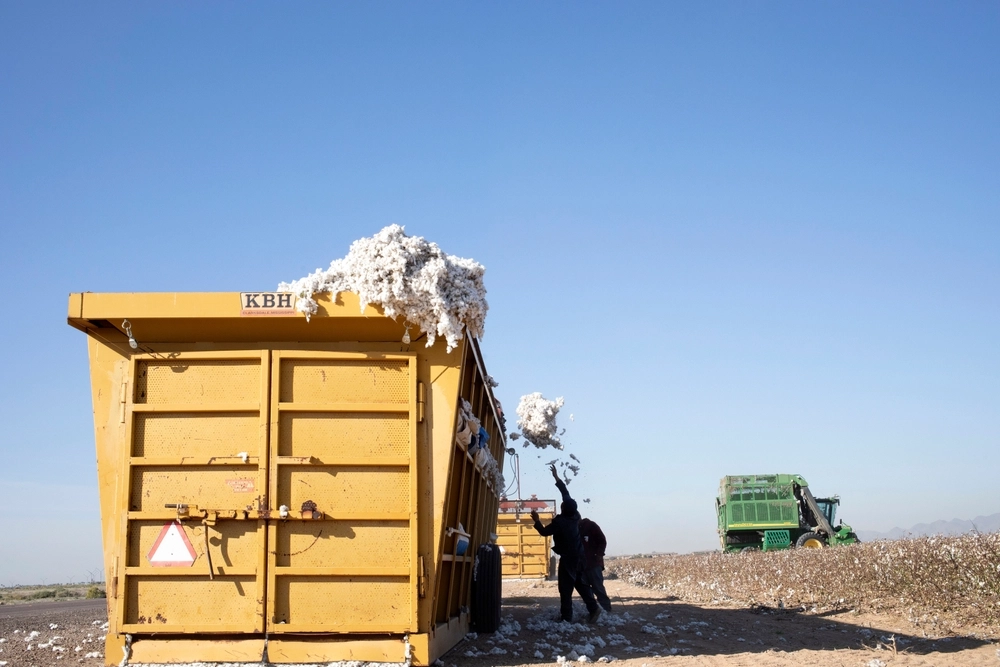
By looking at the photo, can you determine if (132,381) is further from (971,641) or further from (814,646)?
(971,641)

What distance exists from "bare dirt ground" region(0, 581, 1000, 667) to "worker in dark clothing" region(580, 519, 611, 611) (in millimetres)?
372

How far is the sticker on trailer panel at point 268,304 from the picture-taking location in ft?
22.0

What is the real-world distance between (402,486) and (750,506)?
29.4 m

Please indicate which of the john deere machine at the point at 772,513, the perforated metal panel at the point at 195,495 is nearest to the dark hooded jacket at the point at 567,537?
the perforated metal panel at the point at 195,495

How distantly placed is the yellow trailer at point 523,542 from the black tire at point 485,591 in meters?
13.1

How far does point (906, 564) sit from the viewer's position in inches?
506

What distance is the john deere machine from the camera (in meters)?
32.9

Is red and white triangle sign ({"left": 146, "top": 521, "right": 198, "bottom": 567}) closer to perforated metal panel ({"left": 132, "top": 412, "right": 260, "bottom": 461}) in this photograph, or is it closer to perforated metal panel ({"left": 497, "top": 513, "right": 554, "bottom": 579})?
perforated metal panel ({"left": 132, "top": 412, "right": 260, "bottom": 461})

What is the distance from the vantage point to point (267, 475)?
677 cm

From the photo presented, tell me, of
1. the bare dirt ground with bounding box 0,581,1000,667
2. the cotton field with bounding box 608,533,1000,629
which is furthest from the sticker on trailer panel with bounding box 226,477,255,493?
the cotton field with bounding box 608,533,1000,629

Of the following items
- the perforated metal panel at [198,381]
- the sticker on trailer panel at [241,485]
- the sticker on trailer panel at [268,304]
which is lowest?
the sticker on trailer panel at [241,485]

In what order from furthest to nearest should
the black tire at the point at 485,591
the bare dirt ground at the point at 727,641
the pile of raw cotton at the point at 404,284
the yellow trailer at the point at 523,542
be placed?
the yellow trailer at the point at 523,542 < the black tire at the point at 485,591 < the bare dirt ground at the point at 727,641 < the pile of raw cotton at the point at 404,284

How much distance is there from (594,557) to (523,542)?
37.7 ft

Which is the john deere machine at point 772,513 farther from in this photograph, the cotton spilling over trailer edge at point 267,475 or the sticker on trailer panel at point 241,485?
the sticker on trailer panel at point 241,485
